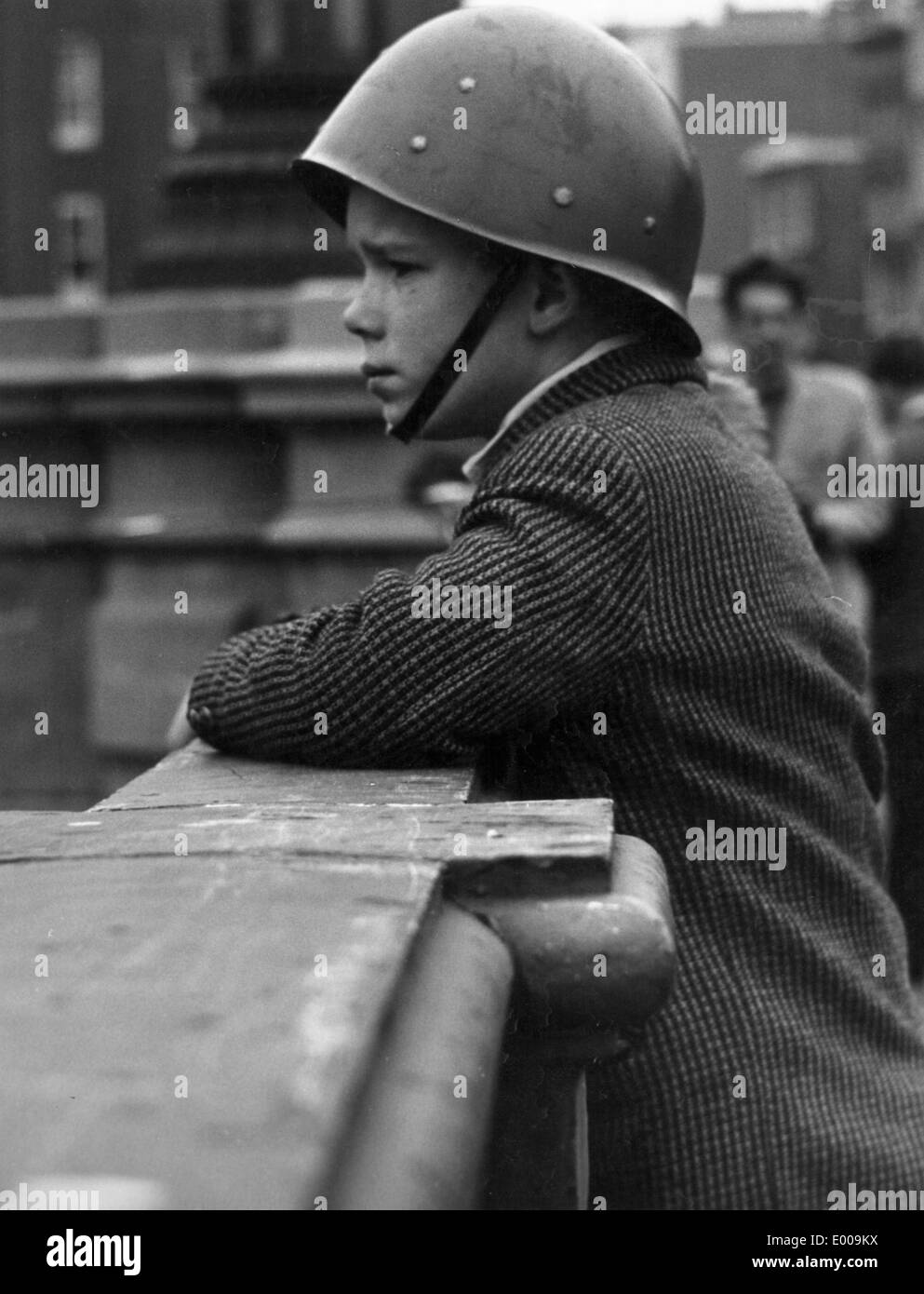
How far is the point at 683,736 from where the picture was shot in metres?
2.09

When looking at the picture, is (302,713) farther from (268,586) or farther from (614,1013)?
(268,586)

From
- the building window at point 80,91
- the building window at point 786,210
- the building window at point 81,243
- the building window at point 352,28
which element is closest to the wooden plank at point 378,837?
the building window at point 352,28

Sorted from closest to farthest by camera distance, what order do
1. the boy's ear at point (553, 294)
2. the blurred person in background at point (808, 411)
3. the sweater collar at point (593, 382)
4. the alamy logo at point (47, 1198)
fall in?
the alamy logo at point (47, 1198) < the sweater collar at point (593, 382) < the boy's ear at point (553, 294) < the blurred person in background at point (808, 411)

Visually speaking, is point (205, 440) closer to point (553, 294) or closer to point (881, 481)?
point (881, 481)

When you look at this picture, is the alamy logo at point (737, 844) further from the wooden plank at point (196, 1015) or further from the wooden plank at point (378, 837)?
the wooden plank at point (196, 1015)

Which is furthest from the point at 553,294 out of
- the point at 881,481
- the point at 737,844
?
the point at 881,481

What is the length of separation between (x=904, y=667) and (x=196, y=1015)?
16.3 ft

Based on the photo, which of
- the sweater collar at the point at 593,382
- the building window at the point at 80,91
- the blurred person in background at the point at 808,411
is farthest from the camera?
the building window at the point at 80,91

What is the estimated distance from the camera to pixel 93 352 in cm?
718

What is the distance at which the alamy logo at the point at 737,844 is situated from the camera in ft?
6.70

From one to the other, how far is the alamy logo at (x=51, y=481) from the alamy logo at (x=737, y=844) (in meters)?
5.14
